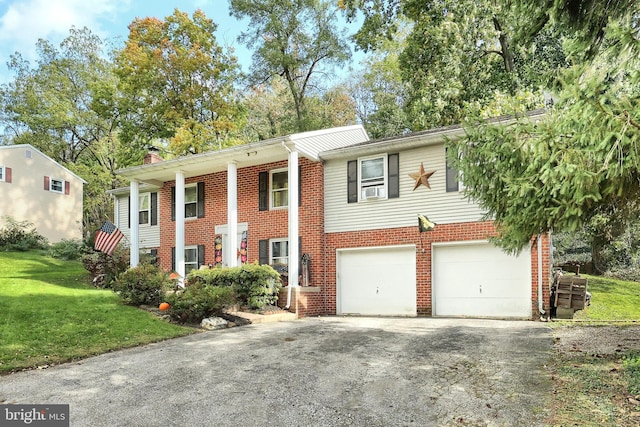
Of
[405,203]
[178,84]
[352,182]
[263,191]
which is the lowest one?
[405,203]

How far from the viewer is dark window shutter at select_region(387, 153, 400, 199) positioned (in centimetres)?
1337

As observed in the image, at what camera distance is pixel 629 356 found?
6.46 metres

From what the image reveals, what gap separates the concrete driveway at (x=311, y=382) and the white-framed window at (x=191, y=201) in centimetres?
846

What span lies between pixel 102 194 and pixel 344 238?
2485cm

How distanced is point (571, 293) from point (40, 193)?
27012 millimetres

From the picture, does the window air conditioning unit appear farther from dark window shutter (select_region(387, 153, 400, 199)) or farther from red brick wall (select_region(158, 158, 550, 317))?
red brick wall (select_region(158, 158, 550, 317))

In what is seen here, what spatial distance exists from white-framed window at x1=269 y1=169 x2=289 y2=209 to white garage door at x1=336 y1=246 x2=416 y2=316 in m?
2.58

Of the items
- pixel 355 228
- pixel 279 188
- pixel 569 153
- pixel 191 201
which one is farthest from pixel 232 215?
pixel 569 153

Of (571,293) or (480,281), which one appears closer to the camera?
(571,293)

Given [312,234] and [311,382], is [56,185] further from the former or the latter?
[311,382]

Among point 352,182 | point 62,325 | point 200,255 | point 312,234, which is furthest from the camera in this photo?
point 200,255

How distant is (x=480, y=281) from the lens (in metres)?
12.1

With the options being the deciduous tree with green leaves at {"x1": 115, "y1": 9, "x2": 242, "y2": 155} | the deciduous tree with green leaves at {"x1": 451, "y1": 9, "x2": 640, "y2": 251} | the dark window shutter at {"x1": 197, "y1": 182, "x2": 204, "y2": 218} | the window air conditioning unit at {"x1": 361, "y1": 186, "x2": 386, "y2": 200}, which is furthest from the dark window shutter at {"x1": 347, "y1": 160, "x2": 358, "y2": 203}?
the deciduous tree with green leaves at {"x1": 115, "y1": 9, "x2": 242, "y2": 155}

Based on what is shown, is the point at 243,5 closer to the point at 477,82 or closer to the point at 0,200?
the point at 477,82
